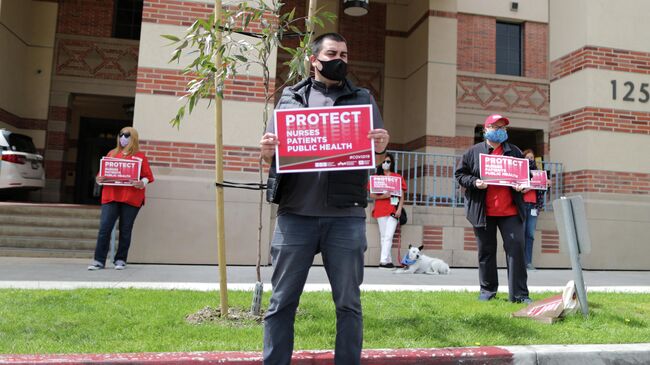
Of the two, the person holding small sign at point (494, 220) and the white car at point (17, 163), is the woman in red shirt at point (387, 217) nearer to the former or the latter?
the person holding small sign at point (494, 220)

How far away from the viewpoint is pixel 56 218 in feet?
32.5

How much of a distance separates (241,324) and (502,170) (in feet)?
11.1

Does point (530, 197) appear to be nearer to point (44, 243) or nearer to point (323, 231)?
point (323, 231)

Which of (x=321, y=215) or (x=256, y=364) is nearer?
(x=321, y=215)

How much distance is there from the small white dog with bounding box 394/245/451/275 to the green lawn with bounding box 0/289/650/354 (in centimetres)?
281

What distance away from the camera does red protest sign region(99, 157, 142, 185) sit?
7.55m

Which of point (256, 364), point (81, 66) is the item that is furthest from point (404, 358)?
point (81, 66)

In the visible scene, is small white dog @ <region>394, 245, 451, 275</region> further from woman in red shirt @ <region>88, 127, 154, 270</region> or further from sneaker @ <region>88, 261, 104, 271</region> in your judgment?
sneaker @ <region>88, 261, 104, 271</region>

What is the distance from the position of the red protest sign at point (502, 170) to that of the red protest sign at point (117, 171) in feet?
16.9

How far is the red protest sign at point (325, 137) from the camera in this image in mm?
3070

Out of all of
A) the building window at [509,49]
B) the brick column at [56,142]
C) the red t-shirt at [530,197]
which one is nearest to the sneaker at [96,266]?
the red t-shirt at [530,197]

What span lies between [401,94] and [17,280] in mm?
12331

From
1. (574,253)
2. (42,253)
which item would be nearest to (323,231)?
(574,253)

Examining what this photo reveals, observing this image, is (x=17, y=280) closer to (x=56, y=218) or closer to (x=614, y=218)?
(x=56, y=218)
